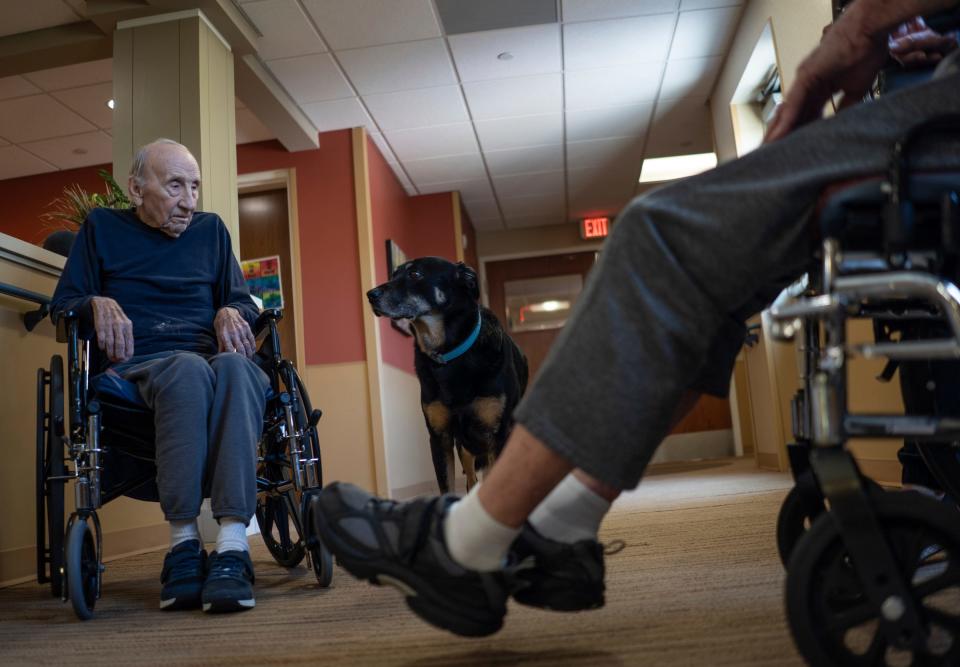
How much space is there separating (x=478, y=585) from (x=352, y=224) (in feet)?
16.1

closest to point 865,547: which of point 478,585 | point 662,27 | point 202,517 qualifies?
point 478,585

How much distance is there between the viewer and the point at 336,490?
3.28 feet

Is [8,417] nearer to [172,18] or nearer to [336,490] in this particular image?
[336,490]

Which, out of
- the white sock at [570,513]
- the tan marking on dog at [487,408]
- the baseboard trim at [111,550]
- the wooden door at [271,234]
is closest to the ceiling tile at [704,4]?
the tan marking on dog at [487,408]

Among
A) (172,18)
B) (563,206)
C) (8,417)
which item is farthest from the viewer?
(563,206)

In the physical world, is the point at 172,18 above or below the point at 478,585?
above

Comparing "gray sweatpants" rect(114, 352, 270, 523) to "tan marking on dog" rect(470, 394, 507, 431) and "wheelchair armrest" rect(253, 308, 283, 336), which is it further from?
"tan marking on dog" rect(470, 394, 507, 431)

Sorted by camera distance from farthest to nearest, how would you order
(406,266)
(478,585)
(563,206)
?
(563,206) < (406,266) < (478,585)

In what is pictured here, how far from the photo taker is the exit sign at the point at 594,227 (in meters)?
8.33

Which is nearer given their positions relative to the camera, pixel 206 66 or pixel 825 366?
pixel 825 366

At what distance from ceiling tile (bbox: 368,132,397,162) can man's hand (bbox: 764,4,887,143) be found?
4946mm

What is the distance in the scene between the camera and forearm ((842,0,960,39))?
0.92 meters

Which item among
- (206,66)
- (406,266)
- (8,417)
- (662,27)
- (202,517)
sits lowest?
(202,517)

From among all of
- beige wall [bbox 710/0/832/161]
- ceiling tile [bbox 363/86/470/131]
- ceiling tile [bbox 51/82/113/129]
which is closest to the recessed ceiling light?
beige wall [bbox 710/0/832/161]
